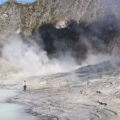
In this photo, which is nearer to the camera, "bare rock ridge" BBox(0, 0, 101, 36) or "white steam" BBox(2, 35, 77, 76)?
"white steam" BBox(2, 35, 77, 76)

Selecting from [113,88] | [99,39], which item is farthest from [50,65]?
[113,88]

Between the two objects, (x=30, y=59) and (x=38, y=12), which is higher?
(x=38, y=12)

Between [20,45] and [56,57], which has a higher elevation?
[20,45]

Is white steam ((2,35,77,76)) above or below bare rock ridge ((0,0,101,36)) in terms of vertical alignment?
below

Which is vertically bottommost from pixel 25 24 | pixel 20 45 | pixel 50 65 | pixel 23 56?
pixel 50 65

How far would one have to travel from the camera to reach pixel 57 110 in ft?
38.1

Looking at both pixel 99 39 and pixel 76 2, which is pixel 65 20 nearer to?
pixel 76 2

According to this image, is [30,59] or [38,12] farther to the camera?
[38,12]

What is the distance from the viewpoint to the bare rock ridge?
54.3 m

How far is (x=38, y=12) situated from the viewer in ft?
205

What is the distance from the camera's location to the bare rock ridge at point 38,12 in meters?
54.3

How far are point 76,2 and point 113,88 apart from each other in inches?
1736

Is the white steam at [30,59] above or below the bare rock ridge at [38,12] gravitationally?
below

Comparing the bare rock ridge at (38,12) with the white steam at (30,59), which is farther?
the bare rock ridge at (38,12)
